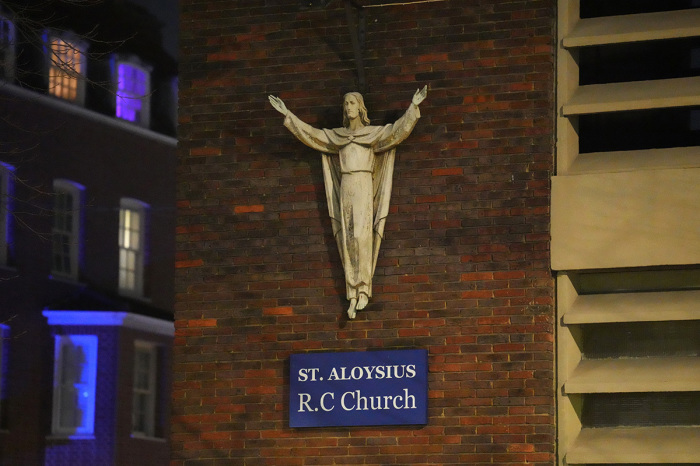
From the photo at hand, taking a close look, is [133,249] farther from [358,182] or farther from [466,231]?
[466,231]

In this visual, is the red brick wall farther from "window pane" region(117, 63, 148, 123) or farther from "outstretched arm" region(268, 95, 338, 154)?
"window pane" region(117, 63, 148, 123)

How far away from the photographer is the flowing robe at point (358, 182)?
40.0 ft

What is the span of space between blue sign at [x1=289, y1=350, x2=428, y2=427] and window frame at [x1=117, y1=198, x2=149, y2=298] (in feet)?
76.4

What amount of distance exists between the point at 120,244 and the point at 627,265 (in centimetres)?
2493

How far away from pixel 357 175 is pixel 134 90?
25300 millimetres

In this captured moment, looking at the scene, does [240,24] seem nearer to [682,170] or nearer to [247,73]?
[247,73]

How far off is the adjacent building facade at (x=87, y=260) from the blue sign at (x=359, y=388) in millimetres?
18731

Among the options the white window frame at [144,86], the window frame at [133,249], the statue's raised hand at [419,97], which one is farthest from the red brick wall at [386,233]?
the white window frame at [144,86]

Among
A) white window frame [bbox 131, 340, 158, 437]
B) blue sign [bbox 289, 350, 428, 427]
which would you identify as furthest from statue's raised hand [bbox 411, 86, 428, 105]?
white window frame [bbox 131, 340, 158, 437]

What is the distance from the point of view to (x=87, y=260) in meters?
33.9

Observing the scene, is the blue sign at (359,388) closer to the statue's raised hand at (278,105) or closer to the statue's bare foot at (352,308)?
the statue's bare foot at (352,308)

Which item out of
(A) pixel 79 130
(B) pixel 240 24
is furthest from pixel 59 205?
(B) pixel 240 24

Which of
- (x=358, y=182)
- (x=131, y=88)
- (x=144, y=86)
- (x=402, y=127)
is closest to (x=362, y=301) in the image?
(x=358, y=182)

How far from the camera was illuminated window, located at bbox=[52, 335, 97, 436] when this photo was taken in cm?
3219
